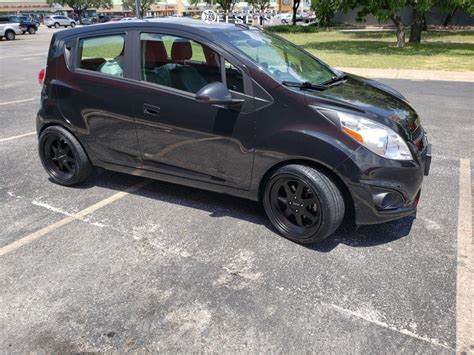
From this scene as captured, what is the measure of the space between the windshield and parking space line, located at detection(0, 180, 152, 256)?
6.46 feet

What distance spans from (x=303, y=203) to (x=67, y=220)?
7.21 feet

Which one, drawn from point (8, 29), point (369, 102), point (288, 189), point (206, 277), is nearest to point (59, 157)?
point (206, 277)

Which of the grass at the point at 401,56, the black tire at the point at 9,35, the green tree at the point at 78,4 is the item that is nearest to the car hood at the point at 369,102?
the grass at the point at 401,56

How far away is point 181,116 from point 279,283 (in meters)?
1.67

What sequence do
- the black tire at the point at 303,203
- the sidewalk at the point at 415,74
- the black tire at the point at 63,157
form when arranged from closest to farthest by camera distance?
the black tire at the point at 303,203 < the black tire at the point at 63,157 < the sidewalk at the point at 415,74

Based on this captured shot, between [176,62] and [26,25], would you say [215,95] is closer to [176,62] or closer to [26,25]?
[176,62]

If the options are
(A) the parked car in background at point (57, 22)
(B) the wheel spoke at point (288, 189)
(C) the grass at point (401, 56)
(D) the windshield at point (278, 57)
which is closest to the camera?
(B) the wheel spoke at point (288, 189)

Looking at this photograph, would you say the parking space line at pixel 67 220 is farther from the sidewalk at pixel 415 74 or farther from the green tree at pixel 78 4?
the green tree at pixel 78 4

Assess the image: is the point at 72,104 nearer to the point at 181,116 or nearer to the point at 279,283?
the point at 181,116

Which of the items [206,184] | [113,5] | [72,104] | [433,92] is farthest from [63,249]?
[113,5]

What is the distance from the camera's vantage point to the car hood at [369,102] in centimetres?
336

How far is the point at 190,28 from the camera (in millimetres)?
3826

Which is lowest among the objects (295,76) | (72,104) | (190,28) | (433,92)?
(433,92)

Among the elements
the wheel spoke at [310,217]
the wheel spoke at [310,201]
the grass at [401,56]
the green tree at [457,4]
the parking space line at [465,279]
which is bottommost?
the grass at [401,56]
